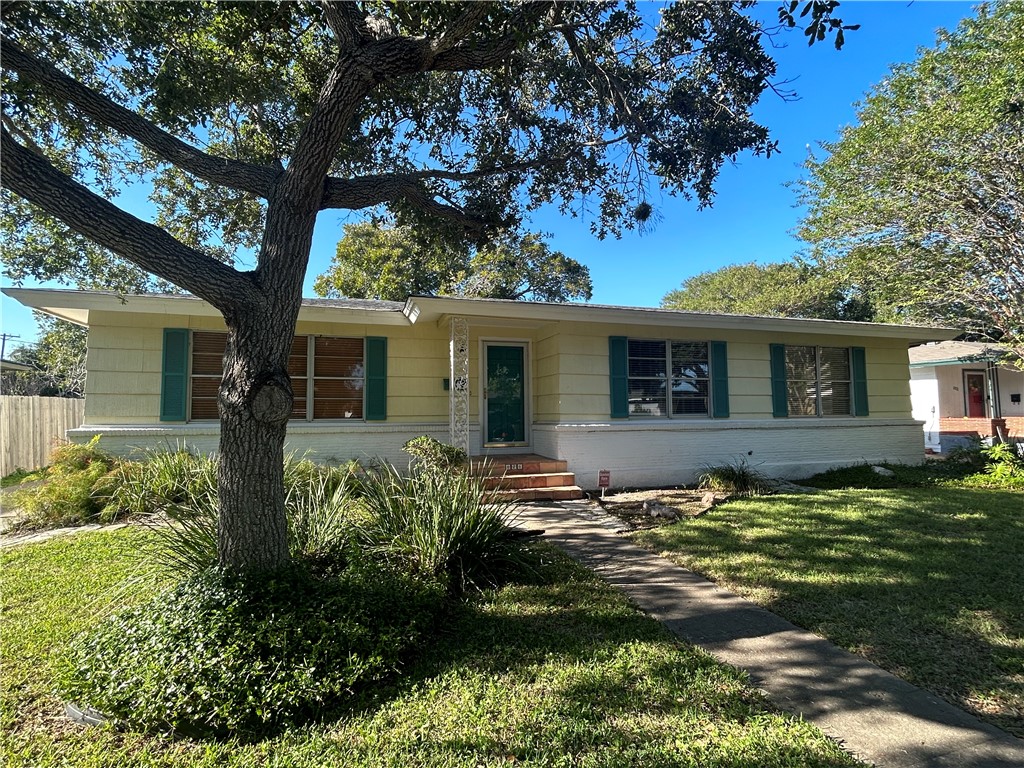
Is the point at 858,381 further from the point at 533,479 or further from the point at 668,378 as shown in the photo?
the point at 533,479

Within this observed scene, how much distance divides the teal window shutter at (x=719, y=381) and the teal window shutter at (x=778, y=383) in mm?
1176

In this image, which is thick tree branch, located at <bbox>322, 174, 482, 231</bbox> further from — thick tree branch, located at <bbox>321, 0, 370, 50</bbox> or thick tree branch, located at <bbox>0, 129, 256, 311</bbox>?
thick tree branch, located at <bbox>0, 129, 256, 311</bbox>

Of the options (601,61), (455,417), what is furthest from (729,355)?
(601,61)

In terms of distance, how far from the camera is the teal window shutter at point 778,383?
1036 centimetres

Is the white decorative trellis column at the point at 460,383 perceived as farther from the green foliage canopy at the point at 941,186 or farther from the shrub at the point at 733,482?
the green foliage canopy at the point at 941,186

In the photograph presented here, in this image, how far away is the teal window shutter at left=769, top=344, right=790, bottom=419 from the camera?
1036 centimetres

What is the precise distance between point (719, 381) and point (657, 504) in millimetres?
3905

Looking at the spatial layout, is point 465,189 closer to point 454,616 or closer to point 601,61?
point 601,61

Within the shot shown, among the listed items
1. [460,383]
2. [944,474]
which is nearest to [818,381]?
[944,474]

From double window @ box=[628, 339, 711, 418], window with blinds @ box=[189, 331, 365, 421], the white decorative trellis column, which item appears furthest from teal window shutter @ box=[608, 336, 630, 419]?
window with blinds @ box=[189, 331, 365, 421]

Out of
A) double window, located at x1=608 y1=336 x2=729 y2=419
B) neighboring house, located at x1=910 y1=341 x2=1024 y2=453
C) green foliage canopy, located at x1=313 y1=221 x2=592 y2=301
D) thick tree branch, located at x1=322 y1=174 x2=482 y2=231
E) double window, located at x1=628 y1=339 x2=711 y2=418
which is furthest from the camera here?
green foliage canopy, located at x1=313 y1=221 x2=592 y2=301

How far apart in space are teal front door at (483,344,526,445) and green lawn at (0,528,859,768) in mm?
6267

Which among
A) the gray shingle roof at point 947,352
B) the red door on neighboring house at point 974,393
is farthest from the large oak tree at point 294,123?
the red door on neighboring house at point 974,393

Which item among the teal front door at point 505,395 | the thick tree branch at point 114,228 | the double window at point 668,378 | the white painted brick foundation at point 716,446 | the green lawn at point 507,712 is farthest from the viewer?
the teal front door at point 505,395
